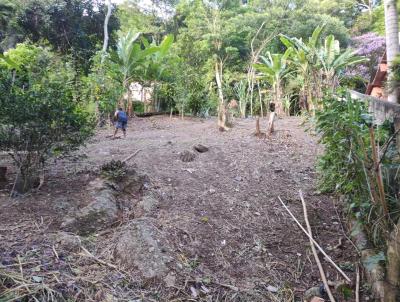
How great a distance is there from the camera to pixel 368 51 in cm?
1509

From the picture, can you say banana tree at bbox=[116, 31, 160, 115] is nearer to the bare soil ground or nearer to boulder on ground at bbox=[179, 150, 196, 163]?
the bare soil ground

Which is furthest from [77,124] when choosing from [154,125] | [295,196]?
[154,125]

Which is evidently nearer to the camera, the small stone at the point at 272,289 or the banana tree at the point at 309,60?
the small stone at the point at 272,289

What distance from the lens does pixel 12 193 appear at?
3.65 meters

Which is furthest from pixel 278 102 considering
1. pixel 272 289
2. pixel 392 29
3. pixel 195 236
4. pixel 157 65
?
pixel 272 289

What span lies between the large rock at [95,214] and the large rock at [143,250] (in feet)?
0.95

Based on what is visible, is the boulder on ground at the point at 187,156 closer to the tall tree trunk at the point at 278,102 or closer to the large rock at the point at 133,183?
the large rock at the point at 133,183

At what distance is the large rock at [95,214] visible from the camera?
3.24 metres

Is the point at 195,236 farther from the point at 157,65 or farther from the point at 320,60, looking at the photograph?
the point at 157,65

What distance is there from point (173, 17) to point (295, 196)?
19.3 metres

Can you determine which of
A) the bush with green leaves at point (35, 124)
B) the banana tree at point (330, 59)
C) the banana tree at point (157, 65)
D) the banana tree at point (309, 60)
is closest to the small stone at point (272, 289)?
the bush with green leaves at point (35, 124)

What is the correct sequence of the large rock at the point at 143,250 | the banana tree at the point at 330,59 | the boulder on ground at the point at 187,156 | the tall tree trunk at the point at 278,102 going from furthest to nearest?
1. the tall tree trunk at the point at 278,102
2. the banana tree at the point at 330,59
3. the boulder on ground at the point at 187,156
4. the large rock at the point at 143,250

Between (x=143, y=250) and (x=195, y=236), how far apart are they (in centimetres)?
62

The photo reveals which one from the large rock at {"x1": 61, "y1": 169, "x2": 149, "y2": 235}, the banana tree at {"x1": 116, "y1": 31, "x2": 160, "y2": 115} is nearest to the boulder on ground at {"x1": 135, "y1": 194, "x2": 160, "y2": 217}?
the large rock at {"x1": 61, "y1": 169, "x2": 149, "y2": 235}
